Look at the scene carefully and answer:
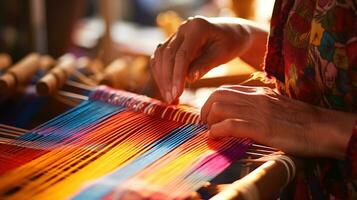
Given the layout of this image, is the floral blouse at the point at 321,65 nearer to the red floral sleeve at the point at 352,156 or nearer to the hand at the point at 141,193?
the red floral sleeve at the point at 352,156

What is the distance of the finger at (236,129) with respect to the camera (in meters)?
0.89

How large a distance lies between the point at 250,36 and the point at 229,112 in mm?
310

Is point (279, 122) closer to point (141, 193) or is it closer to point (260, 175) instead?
point (260, 175)

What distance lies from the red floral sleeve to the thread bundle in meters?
0.16

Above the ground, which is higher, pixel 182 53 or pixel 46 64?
pixel 182 53

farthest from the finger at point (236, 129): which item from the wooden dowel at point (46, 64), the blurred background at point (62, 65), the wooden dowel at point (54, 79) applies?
the wooden dowel at point (46, 64)

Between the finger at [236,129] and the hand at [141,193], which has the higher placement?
the finger at [236,129]

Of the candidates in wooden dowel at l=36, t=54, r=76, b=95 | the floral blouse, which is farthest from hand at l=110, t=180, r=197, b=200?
wooden dowel at l=36, t=54, r=76, b=95

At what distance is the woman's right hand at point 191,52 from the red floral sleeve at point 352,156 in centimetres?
32

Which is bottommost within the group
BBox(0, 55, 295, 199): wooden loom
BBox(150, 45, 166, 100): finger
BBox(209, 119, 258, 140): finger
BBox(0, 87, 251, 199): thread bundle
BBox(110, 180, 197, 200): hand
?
BBox(0, 87, 251, 199): thread bundle

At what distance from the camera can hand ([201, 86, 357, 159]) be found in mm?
840

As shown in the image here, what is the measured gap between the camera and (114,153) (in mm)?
911

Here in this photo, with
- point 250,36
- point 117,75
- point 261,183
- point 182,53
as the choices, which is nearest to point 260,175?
point 261,183

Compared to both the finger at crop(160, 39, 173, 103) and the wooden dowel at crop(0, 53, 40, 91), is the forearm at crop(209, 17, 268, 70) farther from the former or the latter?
the wooden dowel at crop(0, 53, 40, 91)
